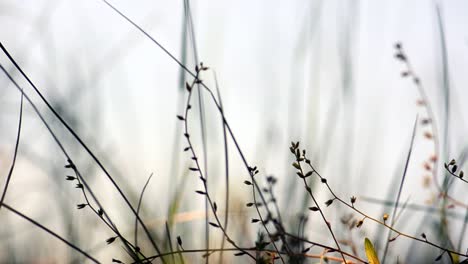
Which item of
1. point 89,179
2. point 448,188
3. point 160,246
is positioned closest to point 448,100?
point 448,188

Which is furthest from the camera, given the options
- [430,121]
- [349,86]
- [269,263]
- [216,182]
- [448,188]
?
[349,86]

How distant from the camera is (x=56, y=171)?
6.52ft

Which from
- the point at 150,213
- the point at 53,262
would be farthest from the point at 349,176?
the point at 53,262

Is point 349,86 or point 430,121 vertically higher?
point 349,86

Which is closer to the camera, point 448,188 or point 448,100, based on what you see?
point 448,188

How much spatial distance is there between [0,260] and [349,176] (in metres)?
0.97

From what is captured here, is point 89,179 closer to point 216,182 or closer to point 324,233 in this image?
point 216,182

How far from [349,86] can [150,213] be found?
650 mm

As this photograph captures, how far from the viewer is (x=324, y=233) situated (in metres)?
1.79

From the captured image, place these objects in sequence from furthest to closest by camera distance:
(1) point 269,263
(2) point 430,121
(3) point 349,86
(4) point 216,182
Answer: (3) point 349,86, (4) point 216,182, (2) point 430,121, (1) point 269,263

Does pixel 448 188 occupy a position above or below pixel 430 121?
below

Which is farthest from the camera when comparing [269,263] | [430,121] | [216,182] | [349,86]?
[349,86]

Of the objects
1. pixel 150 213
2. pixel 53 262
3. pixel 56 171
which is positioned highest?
pixel 56 171

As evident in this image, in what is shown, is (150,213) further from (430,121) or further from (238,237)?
(430,121)
